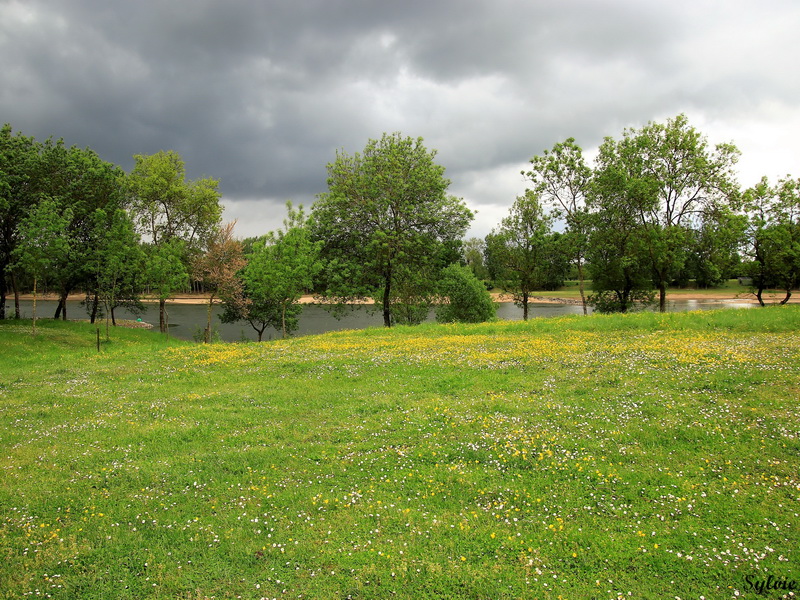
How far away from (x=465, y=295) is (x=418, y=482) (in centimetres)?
3745

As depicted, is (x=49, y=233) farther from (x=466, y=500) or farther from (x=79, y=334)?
(x=466, y=500)

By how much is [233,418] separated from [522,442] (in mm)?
8050

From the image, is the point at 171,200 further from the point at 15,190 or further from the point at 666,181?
the point at 666,181

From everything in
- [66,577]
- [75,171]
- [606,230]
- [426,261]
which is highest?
[75,171]

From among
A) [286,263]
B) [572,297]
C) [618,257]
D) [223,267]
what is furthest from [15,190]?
[572,297]

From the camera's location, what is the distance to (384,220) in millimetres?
41250

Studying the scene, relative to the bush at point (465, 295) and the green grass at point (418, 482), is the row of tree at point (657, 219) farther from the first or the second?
the green grass at point (418, 482)

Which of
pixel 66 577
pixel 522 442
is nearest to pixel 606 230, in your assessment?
pixel 522 442

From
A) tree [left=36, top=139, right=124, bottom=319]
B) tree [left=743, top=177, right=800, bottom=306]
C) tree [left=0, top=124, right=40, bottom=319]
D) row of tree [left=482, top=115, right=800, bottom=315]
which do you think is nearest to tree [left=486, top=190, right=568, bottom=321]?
row of tree [left=482, top=115, right=800, bottom=315]

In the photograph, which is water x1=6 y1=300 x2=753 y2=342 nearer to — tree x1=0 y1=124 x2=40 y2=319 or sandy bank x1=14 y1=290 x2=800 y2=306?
sandy bank x1=14 y1=290 x2=800 y2=306

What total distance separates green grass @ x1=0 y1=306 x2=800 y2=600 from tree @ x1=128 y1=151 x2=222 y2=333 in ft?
124

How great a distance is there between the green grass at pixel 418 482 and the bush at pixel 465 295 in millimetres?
28033

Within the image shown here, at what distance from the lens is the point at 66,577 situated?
637cm

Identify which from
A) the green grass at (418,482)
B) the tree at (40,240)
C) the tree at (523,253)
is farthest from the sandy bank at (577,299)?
the green grass at (418,482)
